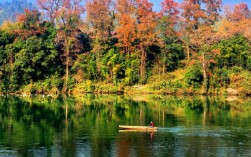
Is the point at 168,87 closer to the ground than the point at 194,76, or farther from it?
closer to the ground

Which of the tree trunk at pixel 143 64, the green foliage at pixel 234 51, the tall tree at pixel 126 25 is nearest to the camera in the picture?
the green foliage at pixel 234 51

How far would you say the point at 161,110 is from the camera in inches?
2141

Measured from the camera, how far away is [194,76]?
250ft

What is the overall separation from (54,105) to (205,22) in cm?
3944

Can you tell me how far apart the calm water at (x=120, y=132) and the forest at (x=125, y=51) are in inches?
643

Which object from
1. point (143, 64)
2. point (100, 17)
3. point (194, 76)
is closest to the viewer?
point (194, 76)

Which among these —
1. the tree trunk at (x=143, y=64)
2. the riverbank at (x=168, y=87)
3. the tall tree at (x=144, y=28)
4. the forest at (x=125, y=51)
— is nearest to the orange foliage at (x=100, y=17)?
the forest at (x=125, y=51)

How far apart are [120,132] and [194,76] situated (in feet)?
134

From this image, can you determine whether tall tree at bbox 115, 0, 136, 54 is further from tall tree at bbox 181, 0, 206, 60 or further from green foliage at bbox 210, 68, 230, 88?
green foliage at bbox 210, 68, 230, 88

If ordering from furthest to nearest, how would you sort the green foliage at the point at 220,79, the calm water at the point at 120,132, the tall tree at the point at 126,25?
the tall tree at the point at 126,25 → the green foliage at the point at 220,79 → the calm water at the point at 120,132

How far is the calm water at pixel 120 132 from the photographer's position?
30.3 metres

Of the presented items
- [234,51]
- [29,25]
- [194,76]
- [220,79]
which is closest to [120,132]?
[194,76]

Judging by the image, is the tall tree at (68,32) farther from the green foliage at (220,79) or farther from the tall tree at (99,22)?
the green foliage at (220,79)

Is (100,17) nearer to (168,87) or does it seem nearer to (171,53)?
(171,53)
